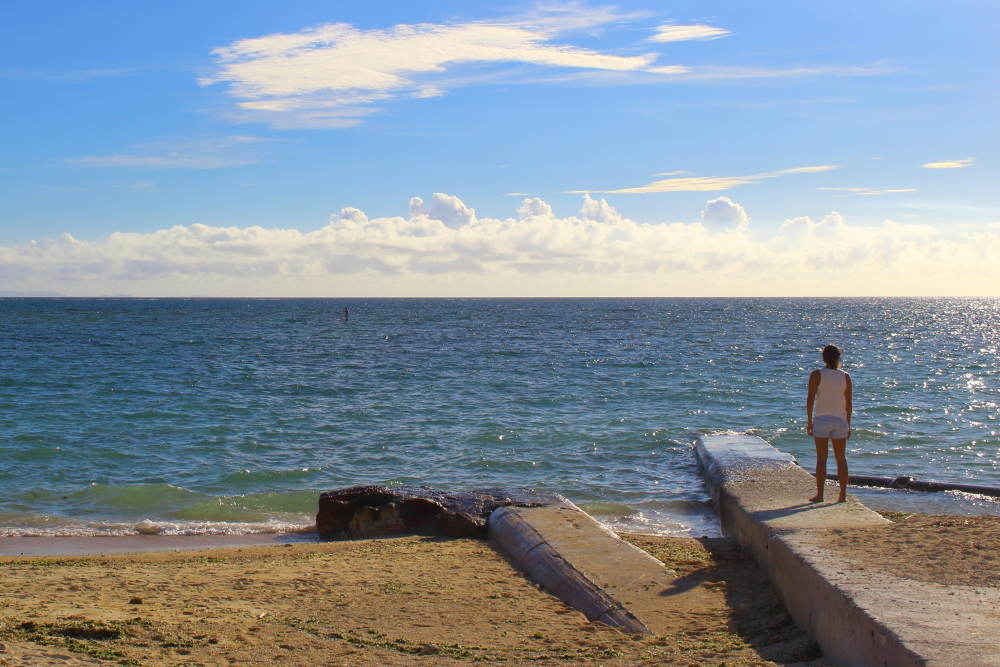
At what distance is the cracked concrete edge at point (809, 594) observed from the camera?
402 centimetres

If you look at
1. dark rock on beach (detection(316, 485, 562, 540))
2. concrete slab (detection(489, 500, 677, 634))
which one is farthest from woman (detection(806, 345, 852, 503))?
dark rock on beach (detection(316, 485, 562, 540))

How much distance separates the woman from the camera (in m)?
7.72

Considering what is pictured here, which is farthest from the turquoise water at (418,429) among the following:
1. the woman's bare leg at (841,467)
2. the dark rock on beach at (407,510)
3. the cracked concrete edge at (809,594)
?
the woman's bare leg at (841,467)

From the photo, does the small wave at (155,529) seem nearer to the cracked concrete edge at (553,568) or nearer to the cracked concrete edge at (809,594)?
the cracked concrete edge at (553,568)

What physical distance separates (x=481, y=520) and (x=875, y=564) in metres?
4.41

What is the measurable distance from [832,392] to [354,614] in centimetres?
500

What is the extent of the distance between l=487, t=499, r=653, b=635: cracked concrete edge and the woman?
2.23 metres

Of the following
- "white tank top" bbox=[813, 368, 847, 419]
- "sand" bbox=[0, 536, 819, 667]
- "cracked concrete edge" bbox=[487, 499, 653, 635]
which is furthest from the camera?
"white tank top" bbox=[813, 368, 847, 419]

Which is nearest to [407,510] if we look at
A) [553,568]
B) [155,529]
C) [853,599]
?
[553,568]

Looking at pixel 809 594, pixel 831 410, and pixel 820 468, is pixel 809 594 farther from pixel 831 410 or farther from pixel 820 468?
pixel 831 410

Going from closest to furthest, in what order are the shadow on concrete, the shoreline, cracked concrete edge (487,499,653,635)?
the shadow on concrete → cracked concrete edge (487,499,653,635) → the shoreline

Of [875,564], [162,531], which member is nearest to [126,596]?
[162,531]

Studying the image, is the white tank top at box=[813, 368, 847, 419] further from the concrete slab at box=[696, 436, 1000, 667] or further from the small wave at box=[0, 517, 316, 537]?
the small wave at box=[0, 517, 316, 537]

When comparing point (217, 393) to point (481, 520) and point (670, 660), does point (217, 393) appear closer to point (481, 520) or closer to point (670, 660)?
point (481, 520)
